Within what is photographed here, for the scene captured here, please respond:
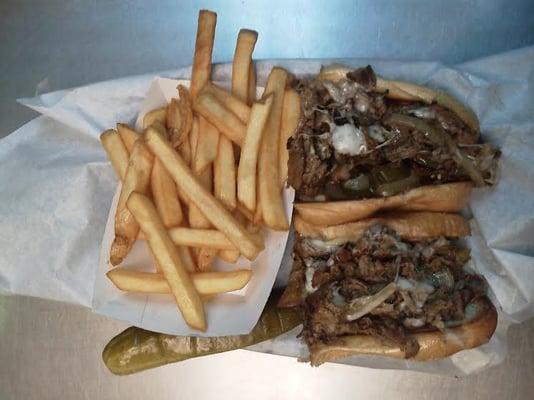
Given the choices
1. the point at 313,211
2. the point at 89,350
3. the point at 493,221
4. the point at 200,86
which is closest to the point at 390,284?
the point at 313,211

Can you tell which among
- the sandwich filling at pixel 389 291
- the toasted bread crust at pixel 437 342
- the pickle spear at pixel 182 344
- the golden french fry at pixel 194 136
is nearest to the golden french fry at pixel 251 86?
the golden french fry at pixel 194 136

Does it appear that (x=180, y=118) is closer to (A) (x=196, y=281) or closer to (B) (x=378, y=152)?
(A) (x=196, y=281)

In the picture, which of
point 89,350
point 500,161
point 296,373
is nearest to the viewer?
point 500,161

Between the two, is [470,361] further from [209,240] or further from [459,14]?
[459,14]

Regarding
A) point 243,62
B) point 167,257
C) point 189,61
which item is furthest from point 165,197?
point 189,61

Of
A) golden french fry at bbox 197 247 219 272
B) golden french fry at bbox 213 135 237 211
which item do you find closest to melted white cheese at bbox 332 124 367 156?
golden french fry at bbox 213 135 237 211

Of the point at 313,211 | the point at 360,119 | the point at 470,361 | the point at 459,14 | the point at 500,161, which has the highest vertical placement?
the point at 459,14
